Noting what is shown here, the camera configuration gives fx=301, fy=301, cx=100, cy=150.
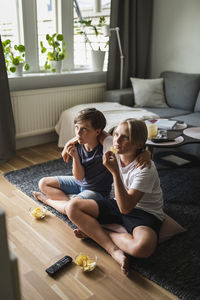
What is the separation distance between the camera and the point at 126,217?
1.67 metres

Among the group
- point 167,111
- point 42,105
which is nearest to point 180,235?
point 167,111

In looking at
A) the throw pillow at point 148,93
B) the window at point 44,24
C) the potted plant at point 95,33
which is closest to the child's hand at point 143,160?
the throw pillow at point 148,93

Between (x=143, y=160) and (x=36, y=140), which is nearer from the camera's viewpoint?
(x=143, y=160)

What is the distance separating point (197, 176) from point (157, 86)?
4.98 ft

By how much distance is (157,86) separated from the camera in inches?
149

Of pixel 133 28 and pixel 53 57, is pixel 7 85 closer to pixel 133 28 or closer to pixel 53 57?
pixel 53 57

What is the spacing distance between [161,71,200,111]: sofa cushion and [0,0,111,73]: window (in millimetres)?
1084

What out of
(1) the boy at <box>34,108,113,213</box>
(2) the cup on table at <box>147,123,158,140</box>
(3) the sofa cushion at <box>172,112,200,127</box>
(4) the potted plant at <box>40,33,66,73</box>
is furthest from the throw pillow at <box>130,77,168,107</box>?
(1) the boy at <box>34,108,113,213</box>

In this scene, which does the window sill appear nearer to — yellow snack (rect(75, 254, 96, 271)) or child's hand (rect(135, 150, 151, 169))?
child's hand (rect(135, 150, 151, 169))

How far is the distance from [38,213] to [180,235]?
0.92 meters

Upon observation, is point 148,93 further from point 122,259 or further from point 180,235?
point 122,259

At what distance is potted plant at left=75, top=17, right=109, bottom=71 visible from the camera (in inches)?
148

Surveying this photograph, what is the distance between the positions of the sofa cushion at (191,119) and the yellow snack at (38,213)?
1801 millimetres

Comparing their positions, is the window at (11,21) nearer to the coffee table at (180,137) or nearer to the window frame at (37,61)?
the window frame at (37,61)
